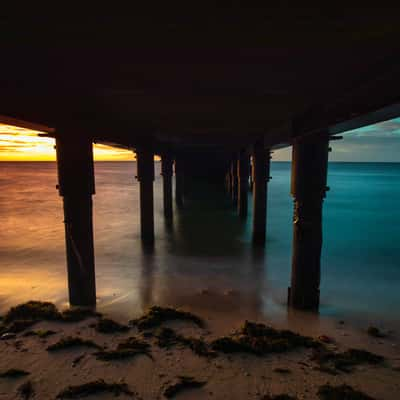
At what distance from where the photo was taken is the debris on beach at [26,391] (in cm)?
414

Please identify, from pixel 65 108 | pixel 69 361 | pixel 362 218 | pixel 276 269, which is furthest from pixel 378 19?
pixel 362 218

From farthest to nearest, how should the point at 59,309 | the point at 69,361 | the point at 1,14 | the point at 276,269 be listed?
the point at 276,269
the point at 59,309
the point at 69,361
the point at 1,14

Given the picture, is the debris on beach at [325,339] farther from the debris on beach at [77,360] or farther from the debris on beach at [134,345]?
the debris on beach at [77,360]

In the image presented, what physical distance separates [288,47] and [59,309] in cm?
753

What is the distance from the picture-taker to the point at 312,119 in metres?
6.50

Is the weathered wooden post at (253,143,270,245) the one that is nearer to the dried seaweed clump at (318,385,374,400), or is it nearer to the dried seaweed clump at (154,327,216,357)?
the dried seaweed clump at (154,327,216,357)

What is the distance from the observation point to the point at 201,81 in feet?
15.7

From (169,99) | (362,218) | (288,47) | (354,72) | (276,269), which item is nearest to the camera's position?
(288,47)

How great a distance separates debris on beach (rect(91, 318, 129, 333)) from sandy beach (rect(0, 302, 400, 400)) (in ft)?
0.32

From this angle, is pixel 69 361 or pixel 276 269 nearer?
pixel 69 361

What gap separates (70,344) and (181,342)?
2046mm

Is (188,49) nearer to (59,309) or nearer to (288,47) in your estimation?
(288,47)

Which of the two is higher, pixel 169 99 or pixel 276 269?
pixel 169 99

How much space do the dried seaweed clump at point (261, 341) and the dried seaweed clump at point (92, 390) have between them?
Result: 70.9 inches
